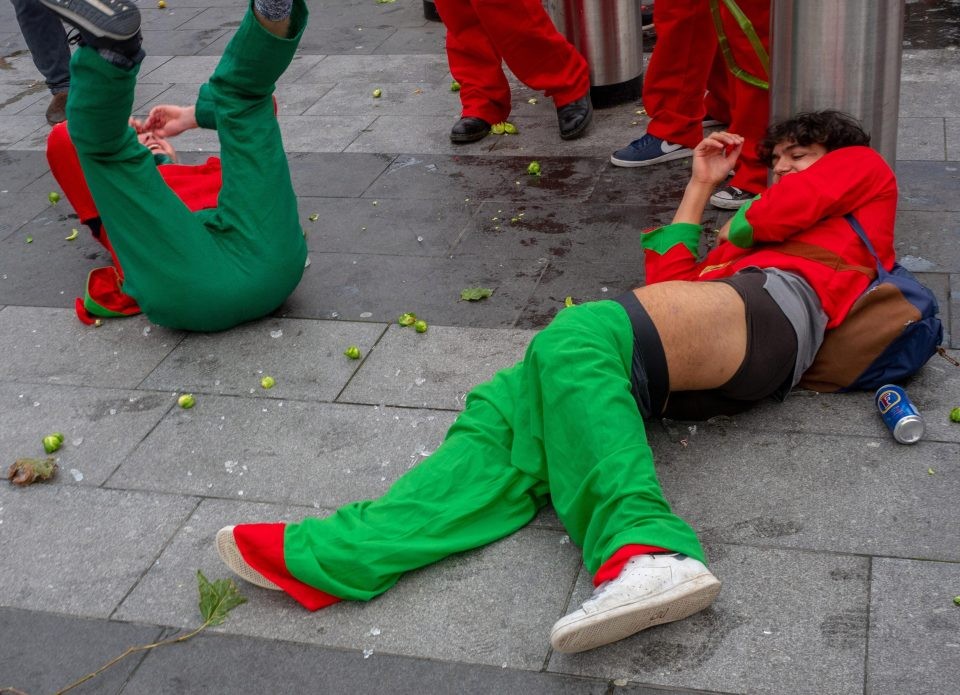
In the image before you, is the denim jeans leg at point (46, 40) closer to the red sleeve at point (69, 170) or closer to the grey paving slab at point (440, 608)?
the red sleeve at point (69, 170)

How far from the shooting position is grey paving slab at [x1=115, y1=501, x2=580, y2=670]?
2783 millimetres

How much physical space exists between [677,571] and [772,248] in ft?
4.33

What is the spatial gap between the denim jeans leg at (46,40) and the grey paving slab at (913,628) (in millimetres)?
6187

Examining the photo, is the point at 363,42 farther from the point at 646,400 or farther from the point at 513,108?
the point at 646,400

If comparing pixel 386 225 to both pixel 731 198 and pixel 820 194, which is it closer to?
pixel 731 198

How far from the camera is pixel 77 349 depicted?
4.46 m

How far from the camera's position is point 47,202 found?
6020mm

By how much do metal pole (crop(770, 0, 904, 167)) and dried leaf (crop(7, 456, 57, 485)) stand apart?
9.40 ft

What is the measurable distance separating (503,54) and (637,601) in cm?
410

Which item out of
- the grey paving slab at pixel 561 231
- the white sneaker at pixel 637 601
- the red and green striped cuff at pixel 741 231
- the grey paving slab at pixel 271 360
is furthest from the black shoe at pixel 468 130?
the white sneaker at pixel 637 601

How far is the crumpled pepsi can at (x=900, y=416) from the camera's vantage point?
3.27 m

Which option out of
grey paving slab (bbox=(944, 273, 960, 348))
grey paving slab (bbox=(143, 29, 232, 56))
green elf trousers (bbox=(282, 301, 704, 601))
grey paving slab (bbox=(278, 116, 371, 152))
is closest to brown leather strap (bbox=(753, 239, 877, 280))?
grey paving slab (bbox=(944, 273, 960, 348))

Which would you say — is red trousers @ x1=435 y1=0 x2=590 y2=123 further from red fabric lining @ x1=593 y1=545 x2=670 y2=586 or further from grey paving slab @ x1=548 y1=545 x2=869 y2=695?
red fabric lining @ x1=593 y1=545 x2=670 y2=586

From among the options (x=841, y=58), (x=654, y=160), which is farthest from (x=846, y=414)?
(x=654, y=160)
